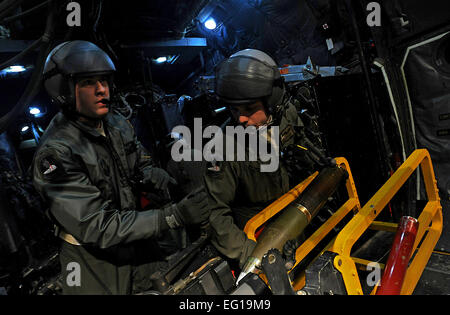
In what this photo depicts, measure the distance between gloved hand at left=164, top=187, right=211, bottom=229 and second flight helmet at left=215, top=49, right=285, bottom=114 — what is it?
0.80m

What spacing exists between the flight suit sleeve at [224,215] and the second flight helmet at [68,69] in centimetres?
122

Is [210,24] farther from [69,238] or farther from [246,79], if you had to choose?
[69,238]

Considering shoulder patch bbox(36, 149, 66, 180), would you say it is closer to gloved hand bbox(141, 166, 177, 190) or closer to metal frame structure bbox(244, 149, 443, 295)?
gloved hand bbox(141, 166, 177, 190)

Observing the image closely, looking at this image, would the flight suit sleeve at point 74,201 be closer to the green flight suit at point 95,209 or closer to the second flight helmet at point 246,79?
the green flight suit at point 95,209

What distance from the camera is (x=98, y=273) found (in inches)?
74.2

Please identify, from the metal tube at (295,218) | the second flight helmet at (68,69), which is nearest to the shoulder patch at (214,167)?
the metal tube at (295,218)

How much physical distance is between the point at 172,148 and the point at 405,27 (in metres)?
3.51

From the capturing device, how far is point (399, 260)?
4.11 ft

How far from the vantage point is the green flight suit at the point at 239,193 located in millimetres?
A: 1854

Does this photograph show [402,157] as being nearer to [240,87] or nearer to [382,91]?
[382,91]

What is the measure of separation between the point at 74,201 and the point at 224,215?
1.05 metres

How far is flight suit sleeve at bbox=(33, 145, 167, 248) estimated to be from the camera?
1650mm

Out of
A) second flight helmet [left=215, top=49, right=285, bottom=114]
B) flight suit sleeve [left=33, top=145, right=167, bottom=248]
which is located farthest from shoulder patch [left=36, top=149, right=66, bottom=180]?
second flight helmet [left=215, top=49, right=285, bottom=114]

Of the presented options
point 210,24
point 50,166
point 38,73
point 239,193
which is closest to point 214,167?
point 239,193
